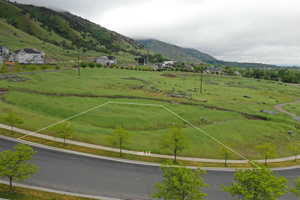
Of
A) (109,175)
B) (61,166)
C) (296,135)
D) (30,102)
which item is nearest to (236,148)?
(296,135)

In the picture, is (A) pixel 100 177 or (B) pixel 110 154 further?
(B) pixel 110 154

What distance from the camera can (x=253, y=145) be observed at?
4441 centimetres

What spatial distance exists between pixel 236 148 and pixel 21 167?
37.7 meters

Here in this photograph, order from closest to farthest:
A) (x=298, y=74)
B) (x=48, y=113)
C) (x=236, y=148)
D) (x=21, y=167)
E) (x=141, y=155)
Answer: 1. (x=21, y=167)
2. (x=141, y=155)
3. (x=236, y=148)
4. (x=48, y=113)
5. (x=298, y=74)

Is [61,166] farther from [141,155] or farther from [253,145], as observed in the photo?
[253,145]

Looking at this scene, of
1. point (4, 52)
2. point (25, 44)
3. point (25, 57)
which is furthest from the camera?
point (25, 44)

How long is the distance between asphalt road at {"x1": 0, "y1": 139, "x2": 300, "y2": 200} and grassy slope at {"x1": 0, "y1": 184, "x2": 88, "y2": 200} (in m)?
1.76

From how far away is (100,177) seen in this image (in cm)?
2856

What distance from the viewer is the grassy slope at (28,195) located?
71.3ft

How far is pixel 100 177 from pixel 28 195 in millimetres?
8835

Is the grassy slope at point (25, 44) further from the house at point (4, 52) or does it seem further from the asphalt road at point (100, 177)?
the asphalt road at point (100, 177)

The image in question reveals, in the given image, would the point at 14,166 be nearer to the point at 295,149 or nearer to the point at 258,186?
the point at 258,186

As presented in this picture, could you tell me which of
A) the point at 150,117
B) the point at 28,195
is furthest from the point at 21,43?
the point at 28,195

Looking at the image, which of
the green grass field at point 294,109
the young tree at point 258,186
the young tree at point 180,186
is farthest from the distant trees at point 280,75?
the young tree at point 180,186
